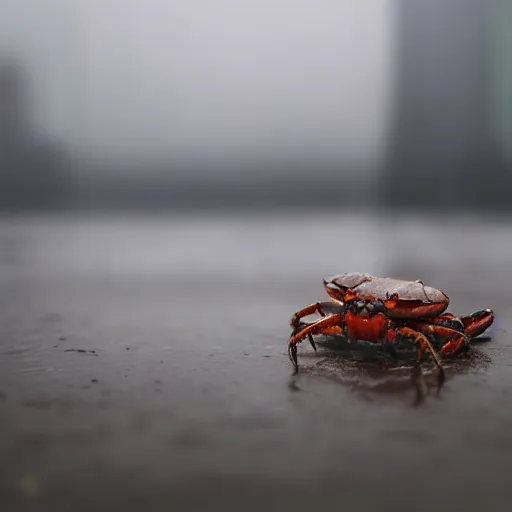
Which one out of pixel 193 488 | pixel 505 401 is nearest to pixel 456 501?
pixel 193 488

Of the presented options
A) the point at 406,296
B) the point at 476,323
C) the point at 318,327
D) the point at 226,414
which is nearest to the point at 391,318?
the point at 406,296

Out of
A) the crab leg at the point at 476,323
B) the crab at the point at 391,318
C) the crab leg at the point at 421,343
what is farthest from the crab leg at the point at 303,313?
the crab leg at the point at 476,323

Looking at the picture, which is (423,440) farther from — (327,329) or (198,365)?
(198,365)

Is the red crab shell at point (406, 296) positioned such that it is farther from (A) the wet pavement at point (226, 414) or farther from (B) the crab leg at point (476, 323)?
(B) the crab leg at point (476, 323)

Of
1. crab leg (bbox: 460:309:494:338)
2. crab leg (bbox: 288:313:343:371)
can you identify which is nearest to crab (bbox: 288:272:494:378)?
crab leg (bbox: 288:313:343:371)

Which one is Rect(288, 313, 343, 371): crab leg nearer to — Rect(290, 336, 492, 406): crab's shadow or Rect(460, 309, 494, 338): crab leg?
Rect(290, 336, 492, 406): crab's shadow

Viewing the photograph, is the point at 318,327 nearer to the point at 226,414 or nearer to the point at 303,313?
the point at 303,313
